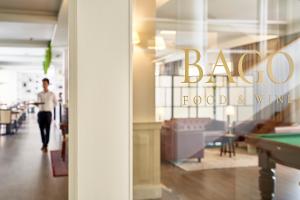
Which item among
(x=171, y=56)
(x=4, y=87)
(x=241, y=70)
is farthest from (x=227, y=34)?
(x=4, y=87)

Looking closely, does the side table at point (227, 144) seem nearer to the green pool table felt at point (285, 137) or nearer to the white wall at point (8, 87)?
the green pool table felt at point (285, 137)

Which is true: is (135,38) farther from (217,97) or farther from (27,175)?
(27,175)

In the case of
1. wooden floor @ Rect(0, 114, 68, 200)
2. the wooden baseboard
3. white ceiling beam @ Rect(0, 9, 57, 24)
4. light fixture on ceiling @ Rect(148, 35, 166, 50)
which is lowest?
wooden floor @ Rect(0, 114, 68, 200)

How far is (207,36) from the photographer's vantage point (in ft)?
18.4

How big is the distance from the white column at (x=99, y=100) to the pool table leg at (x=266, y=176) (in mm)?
2142

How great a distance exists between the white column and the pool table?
193cm

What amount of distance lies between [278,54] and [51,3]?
4.73 m

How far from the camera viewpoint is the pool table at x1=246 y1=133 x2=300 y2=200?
3.62m

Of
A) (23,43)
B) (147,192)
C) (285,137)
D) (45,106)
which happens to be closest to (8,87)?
(23,43)

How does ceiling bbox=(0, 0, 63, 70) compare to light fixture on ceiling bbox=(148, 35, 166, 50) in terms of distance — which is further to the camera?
ceiling bbox=(0, 0, 63, 70)

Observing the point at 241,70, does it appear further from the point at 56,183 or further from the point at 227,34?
the point at 56,183

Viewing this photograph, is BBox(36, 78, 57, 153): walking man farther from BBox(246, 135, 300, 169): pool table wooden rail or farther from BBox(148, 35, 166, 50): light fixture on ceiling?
BBox(246, 135, 300, 169): pool table wooden rail

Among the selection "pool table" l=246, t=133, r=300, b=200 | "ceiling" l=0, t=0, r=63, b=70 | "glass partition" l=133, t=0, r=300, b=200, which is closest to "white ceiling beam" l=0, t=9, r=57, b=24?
"ceiling" l=0, t=0, r=63, b=70

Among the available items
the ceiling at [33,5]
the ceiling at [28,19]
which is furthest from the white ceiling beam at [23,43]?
the ceiling at [33,5]
